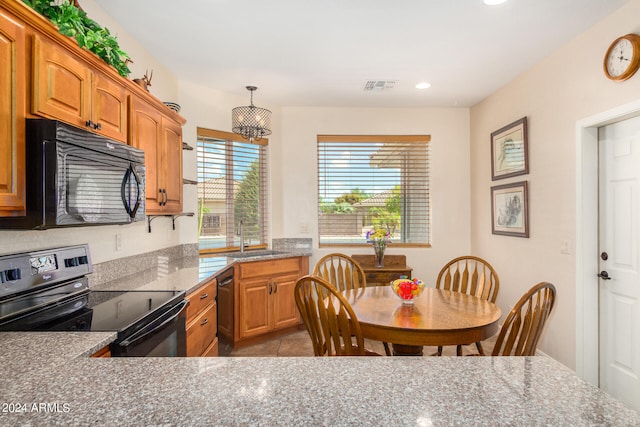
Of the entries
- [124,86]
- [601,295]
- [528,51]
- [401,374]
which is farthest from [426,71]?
[401,374]

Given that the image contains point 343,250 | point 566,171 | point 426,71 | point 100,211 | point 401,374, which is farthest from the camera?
point 343,250

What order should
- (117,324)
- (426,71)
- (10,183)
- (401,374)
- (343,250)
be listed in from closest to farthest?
(401,374) → (10,183) → (117,324) → (426,71) → (343,250)

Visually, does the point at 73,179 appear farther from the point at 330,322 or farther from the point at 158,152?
the point at 330,322

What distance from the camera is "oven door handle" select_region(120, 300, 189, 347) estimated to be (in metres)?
1.39

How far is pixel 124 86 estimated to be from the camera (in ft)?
6.84

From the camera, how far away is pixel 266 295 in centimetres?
354

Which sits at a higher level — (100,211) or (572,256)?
(100,211)

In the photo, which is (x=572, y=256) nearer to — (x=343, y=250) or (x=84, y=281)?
(x=343, y=250)

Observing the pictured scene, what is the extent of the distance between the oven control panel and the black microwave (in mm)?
210

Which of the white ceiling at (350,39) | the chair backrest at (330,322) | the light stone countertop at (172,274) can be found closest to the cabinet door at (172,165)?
the light stone countertop at (172,274)

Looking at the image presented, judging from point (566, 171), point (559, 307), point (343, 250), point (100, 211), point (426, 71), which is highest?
point (426, 71)

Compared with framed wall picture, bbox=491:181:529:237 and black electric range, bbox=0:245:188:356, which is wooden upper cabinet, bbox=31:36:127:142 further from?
framed wall picture, bbox=491:181:529:237

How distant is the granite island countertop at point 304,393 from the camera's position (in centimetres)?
63

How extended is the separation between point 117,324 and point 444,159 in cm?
387
